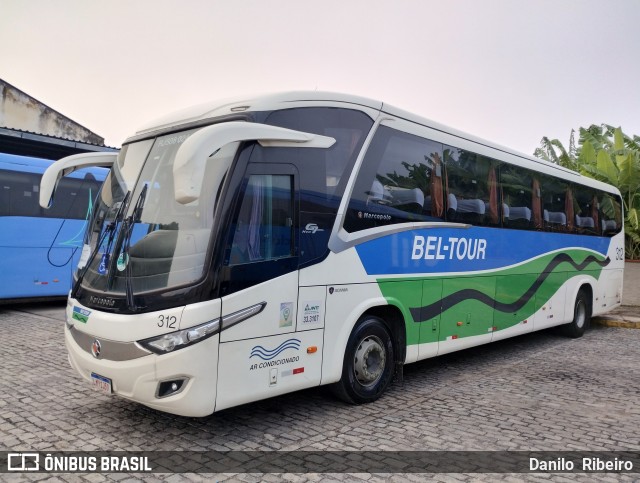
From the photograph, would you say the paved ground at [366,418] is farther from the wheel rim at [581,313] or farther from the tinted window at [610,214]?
the tinted window at [610,214]

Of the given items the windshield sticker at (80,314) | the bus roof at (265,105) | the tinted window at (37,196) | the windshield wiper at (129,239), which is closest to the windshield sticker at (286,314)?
the windshield wiper at (129,239)

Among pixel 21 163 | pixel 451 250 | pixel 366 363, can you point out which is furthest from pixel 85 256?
pixel 21 163

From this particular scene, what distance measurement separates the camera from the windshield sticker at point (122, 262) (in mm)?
4815

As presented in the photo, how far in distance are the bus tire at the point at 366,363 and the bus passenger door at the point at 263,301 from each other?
571 millimetres

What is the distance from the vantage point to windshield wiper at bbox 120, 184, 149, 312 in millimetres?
4645

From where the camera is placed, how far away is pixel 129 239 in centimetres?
491

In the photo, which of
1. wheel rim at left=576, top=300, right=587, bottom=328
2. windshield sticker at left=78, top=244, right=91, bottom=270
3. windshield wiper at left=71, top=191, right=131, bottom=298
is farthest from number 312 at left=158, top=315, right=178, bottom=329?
wheel rim at left=576, top=300, right=587, bottom=328

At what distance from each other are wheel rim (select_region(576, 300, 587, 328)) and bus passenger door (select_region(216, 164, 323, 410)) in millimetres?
8190

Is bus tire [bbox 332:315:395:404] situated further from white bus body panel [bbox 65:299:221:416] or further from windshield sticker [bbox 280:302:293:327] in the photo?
white bus body panel [bbox 65:299:221:416]

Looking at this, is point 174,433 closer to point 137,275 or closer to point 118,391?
point 118,391

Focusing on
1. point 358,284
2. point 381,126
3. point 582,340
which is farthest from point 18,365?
point 582,340

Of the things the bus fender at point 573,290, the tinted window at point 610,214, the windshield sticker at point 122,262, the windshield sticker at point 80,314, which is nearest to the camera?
the windshield sticker at point 122,262

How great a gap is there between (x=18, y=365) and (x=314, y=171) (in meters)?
4.92

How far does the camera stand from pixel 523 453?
4805 mm
